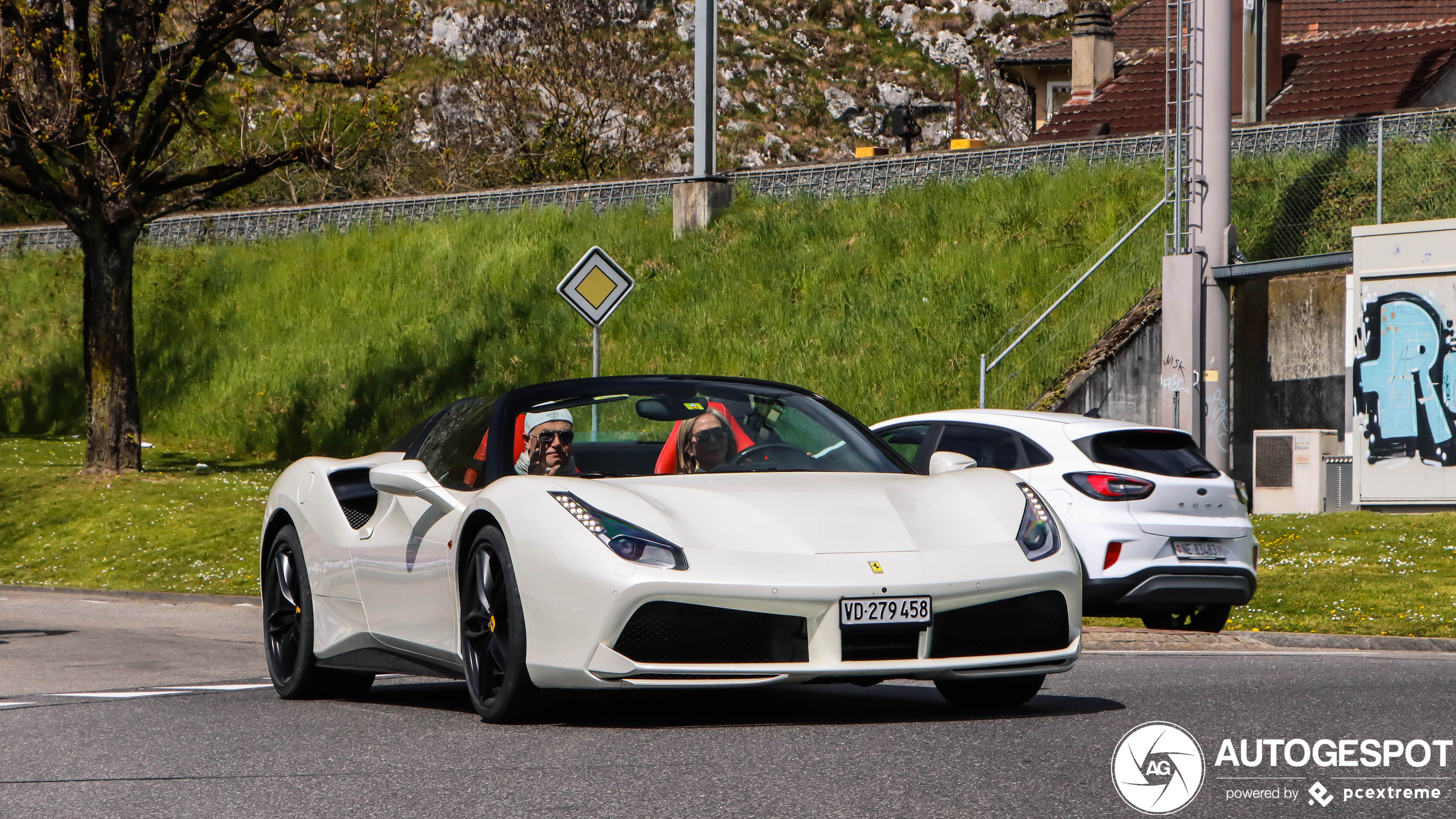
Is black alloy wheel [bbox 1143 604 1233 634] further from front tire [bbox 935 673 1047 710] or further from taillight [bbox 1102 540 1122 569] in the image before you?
front tire [bbox 935 673 1047 710]

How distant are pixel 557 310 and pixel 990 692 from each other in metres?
25.3

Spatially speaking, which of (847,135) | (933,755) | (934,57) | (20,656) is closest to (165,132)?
(20,656)

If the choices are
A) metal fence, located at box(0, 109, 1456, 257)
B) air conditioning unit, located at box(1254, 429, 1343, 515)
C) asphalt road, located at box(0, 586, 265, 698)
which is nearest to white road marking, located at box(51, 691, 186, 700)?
asphalt road, located at box(0, 586, 265, 698)

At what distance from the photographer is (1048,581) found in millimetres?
6738

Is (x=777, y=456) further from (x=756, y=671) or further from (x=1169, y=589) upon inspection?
(x=1169, y=589)

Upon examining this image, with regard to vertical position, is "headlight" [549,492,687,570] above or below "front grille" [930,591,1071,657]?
above

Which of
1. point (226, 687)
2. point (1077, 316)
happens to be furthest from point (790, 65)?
point (226, 687)

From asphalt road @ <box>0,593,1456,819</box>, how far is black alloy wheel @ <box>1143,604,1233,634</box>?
3818 millimetres

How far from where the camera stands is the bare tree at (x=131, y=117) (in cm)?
2525

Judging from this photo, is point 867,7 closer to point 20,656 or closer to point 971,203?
point 971,203

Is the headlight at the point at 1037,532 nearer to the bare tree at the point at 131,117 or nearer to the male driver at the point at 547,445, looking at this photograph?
the male driver at the point at 547,445

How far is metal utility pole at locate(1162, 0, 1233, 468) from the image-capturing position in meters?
22.8

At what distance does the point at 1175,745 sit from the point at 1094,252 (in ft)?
70.8

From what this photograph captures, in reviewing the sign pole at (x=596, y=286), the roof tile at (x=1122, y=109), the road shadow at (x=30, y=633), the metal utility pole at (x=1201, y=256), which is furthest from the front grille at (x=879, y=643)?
the roof tile at (x=1122, y=109)
